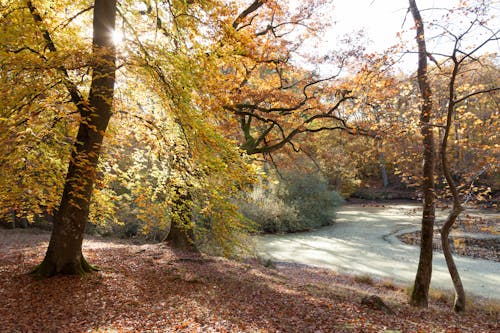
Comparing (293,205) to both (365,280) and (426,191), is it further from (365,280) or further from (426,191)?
(426,191)

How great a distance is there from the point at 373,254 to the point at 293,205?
6.72 metres

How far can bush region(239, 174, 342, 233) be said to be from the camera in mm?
18583

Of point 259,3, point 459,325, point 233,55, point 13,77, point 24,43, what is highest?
point 259,3

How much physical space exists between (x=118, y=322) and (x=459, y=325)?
5215mm

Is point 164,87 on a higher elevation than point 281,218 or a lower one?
higher

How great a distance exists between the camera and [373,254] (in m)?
14.0

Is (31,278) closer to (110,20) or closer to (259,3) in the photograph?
(110,20)

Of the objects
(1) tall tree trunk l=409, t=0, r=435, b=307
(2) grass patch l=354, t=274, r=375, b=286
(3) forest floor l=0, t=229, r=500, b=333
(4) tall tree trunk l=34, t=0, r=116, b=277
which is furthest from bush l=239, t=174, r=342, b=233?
(4) tall tree trunk l=34, t=0, r=116, b=277

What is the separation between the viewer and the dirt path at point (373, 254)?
34.2 feet

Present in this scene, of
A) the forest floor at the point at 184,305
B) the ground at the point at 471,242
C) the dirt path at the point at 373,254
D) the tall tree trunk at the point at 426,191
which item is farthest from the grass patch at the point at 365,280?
the ground at the point at 471,242

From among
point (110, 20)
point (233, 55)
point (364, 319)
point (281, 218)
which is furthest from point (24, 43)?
point (281, 218)

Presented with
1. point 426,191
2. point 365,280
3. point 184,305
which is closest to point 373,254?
point 365,280

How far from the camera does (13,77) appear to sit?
5168mm

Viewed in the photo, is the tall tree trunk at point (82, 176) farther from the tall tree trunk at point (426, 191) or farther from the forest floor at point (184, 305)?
the tall tree trunk at point (426, 191)
